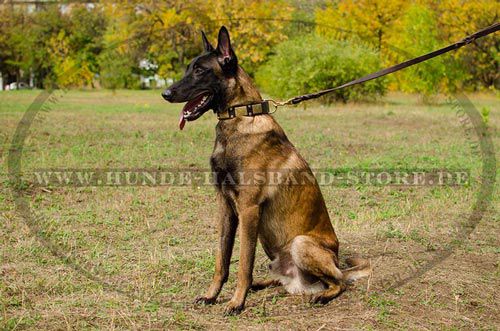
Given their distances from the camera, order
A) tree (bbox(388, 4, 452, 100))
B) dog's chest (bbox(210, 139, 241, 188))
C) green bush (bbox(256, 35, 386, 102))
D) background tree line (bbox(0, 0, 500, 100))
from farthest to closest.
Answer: tree (bbox(388, 4, 452, 100)) → background tree line (bbox(0, 0, 500, 100)) → green bush (bbox(256, 35, 386, 102)) → dog's chest (bbox(210, 139, 241, 188))

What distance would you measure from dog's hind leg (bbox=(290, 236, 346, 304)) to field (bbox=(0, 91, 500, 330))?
0.10 meters

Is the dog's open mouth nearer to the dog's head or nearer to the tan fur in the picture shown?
the dog's head

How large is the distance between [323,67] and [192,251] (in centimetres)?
2024

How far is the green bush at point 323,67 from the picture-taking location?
25.2 m

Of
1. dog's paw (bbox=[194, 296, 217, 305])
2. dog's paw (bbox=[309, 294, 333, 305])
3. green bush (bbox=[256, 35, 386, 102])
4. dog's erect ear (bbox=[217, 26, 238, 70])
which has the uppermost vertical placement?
green bush (bbox=[256, 35, 386, 102])

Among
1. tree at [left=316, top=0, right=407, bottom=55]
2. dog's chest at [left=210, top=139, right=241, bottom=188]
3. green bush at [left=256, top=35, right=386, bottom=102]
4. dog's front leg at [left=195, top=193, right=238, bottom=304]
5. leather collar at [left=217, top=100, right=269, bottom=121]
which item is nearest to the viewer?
dog's chest at [left=210, top=139, right=241, bottom=188]

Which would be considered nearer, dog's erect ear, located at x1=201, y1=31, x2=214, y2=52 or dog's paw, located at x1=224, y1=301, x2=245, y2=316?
dog's paw, located at x1=224, y1=301, x2=245, y2=316

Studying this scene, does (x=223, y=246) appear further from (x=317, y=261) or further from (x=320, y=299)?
(x=320, y=299)

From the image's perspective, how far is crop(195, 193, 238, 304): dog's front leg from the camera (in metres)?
4.50

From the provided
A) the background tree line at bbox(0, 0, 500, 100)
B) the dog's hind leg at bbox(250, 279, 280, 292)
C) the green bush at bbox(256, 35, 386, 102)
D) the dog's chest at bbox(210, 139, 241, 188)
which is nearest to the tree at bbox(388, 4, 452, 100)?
the background tree line at bbox(0, 0, 500, 100)

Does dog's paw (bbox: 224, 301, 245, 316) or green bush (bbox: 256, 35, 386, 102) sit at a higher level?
green bush (bbox: 256, 35, 386, 102)

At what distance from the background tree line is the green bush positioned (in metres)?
0.04

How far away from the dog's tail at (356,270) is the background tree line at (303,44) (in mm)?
15611

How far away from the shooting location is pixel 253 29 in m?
27.4
